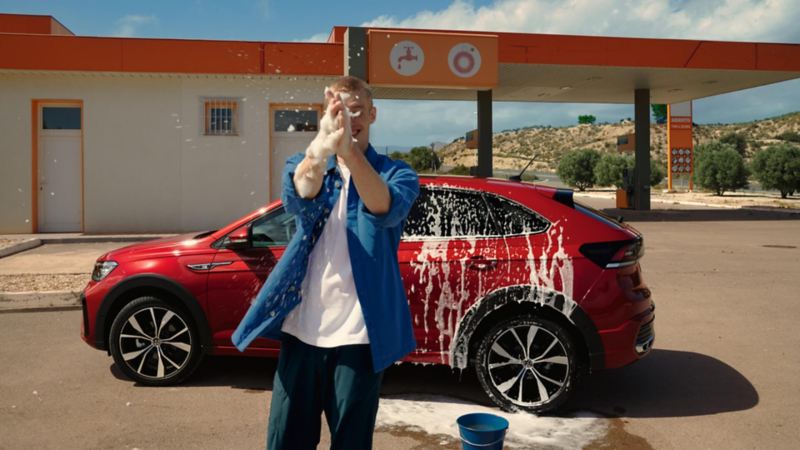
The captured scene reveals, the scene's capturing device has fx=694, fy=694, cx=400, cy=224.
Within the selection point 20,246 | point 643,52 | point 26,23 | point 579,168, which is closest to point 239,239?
point 20,246

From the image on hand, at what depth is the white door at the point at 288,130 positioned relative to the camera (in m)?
18.2

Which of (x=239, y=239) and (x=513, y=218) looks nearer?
(x=513, y=218)

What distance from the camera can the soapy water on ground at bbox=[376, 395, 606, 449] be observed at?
4.16m

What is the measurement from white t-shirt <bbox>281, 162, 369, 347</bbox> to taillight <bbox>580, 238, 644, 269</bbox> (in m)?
2.66

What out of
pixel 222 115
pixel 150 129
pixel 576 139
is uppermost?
pixel 576 139

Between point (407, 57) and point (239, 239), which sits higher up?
point (407, 57)

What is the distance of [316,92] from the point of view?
18.2 m

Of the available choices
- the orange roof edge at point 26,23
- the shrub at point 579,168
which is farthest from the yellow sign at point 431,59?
the shrub at point 579,168

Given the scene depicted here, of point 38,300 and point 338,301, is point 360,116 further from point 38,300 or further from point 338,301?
point 38,300

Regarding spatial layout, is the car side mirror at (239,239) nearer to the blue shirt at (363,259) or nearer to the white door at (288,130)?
the blue shirt at (363,259)

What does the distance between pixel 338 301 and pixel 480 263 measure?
2.43 meters

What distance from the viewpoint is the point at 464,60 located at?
19.2m

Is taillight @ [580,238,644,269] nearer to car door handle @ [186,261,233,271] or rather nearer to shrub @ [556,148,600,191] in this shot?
car door handle @ [186,261,233,271]

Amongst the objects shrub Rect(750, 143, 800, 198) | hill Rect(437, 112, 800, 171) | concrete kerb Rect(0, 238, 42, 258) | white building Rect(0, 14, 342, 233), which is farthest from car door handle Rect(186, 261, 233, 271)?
hill Rect(437, 112, 800, 171)
